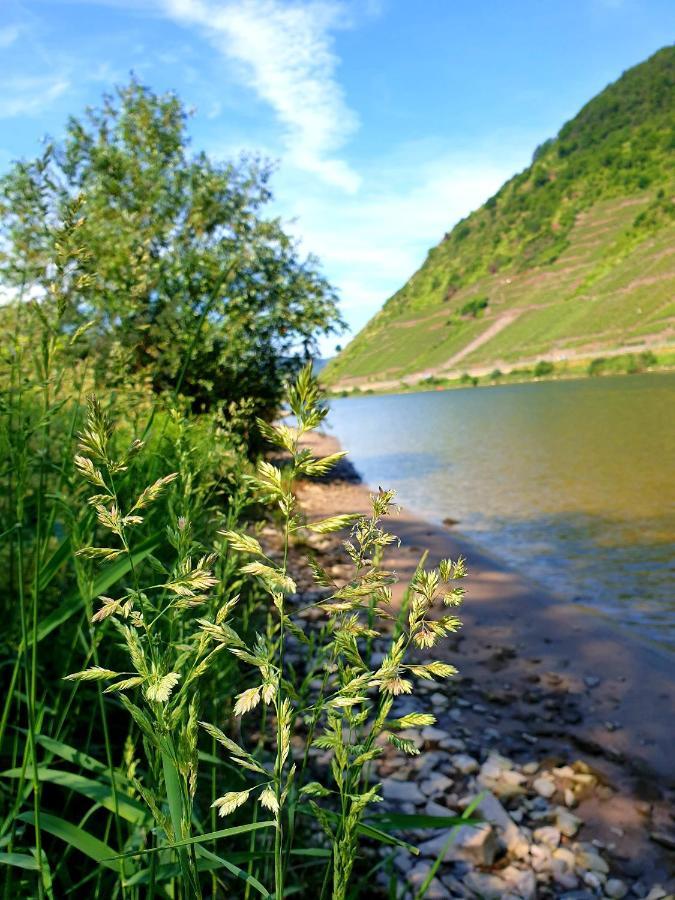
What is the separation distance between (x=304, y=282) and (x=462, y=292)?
508ft

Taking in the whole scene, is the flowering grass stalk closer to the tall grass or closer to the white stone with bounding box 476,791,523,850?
the tall grass

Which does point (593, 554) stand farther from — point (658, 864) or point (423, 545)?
point (658, 864)

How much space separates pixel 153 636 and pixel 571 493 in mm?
15003

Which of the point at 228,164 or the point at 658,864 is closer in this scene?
the point at 658,864

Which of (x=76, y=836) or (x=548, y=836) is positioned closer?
(x=76, y=836)

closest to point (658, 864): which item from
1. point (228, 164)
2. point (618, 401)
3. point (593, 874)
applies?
point (593, 874)

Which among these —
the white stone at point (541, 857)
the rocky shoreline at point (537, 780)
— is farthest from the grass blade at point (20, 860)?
the white stone at point (541, 857)

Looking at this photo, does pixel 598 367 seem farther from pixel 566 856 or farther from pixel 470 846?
pixel 470 846

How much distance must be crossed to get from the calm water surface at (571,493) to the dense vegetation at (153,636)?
5.01ft

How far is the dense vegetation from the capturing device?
0.78 metres

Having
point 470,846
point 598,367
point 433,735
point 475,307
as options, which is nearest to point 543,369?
point 598,367

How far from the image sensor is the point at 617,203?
5487 inches

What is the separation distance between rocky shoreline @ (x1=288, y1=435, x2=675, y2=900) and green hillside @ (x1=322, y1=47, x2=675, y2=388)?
2981 inches

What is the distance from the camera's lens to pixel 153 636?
82 centimetres
